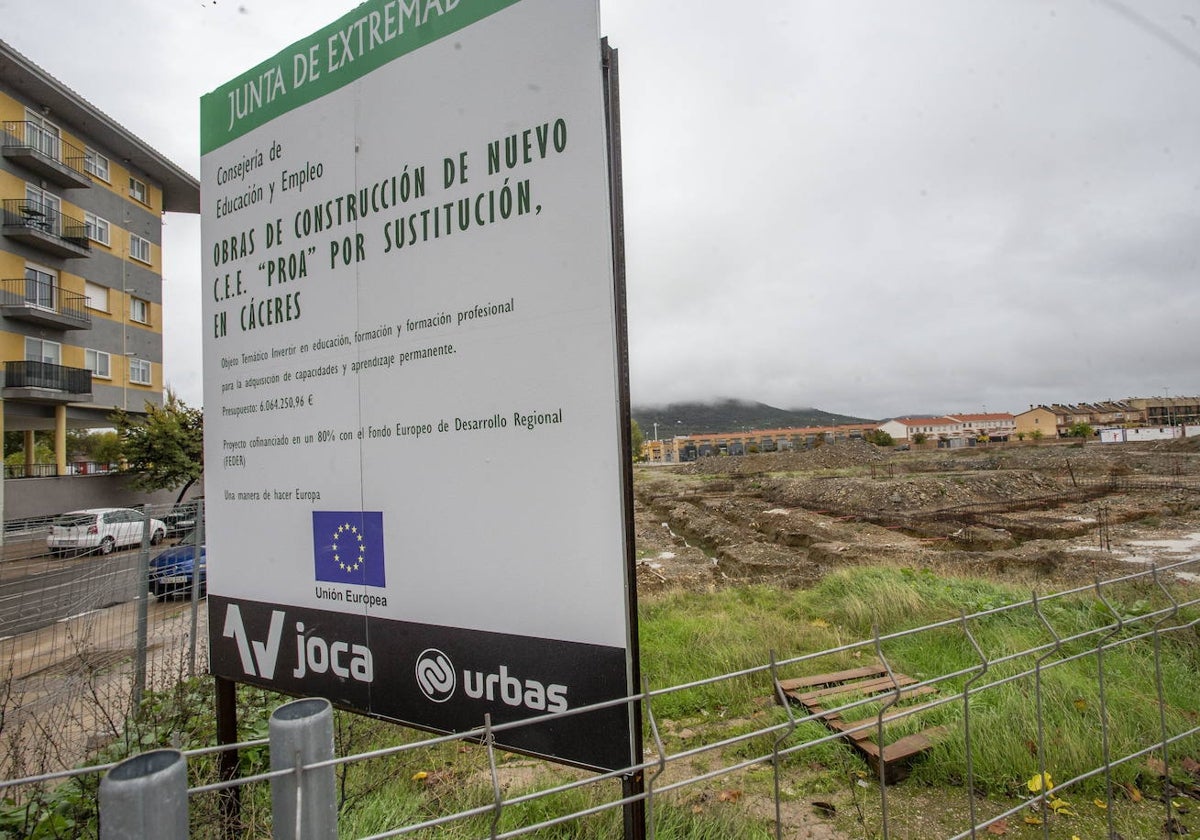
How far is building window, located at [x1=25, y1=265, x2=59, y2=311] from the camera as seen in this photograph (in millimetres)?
23328

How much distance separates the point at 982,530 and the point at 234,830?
2138 cm

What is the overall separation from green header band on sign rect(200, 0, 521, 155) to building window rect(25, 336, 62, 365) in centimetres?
2747

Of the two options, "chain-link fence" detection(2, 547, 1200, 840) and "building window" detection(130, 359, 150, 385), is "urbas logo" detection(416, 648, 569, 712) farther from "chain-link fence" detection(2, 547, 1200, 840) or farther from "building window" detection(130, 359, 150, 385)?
"building window" detection(130, 359, 150, 385)

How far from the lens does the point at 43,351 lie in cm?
2369

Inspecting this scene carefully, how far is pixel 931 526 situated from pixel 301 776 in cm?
2331

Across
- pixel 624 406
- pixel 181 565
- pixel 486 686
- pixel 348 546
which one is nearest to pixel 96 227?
pixel 181 565

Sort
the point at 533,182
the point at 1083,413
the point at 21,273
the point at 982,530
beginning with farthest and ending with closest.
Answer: the point at 1083,413
the point at 21,273
the point at 982,530
the point at 533,182

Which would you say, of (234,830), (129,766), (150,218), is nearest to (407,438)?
(129,766)

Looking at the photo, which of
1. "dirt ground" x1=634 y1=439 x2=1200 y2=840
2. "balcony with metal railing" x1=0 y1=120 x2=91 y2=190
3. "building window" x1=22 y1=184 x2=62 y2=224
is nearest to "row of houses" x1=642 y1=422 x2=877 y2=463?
"dirt ground" x1=634 y1=439 x2=1200 y2=840

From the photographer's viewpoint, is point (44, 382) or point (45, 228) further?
point (45, 228)

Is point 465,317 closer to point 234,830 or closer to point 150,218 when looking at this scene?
point 234,830

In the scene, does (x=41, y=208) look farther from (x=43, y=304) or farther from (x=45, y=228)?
(x=43, y=304)

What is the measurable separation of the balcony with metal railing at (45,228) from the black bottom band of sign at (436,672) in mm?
28049

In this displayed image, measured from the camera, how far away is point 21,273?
23.2 metres
